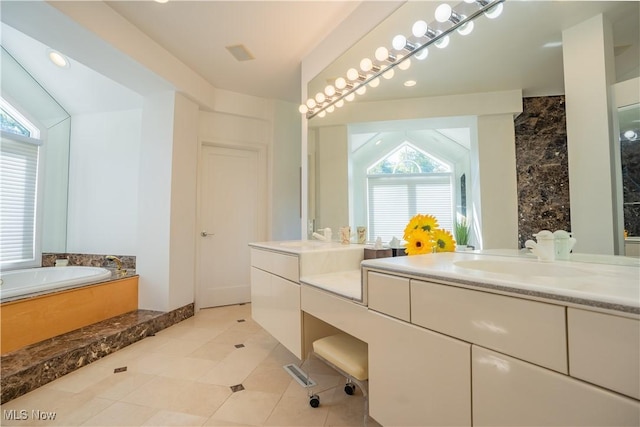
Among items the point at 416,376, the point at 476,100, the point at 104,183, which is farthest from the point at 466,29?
the point at 104,183

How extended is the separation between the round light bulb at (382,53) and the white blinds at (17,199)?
394 centimetres

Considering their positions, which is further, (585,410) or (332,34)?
(332,34)

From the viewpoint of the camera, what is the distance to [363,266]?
1.13 m

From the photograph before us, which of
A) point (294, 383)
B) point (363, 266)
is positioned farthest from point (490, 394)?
point (294, 383)

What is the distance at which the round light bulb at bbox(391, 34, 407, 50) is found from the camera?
1.67 meters

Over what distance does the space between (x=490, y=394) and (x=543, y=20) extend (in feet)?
4.64

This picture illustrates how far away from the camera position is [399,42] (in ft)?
5.55

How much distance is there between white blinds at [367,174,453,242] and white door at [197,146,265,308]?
210 centimetres

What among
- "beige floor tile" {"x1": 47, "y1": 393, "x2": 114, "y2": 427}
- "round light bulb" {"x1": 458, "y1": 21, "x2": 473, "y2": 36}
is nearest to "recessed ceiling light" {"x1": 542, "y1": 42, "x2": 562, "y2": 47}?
"round light bulb" {"x1": 458, "y1": 21, "x2": 473, "y2": 36}

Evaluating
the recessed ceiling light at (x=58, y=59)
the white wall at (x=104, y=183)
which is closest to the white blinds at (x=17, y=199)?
the white wall at (x=104, y=183)

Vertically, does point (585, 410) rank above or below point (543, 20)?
below

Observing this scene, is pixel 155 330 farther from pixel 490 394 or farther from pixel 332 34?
pixel 332 34

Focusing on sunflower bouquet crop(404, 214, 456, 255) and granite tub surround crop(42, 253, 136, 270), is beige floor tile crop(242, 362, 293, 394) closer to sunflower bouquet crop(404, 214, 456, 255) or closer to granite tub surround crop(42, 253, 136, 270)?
sunflower bouquet crop(404, 214, 456, 255)

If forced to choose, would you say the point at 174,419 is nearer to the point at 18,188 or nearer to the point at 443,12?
the point at 443,12
